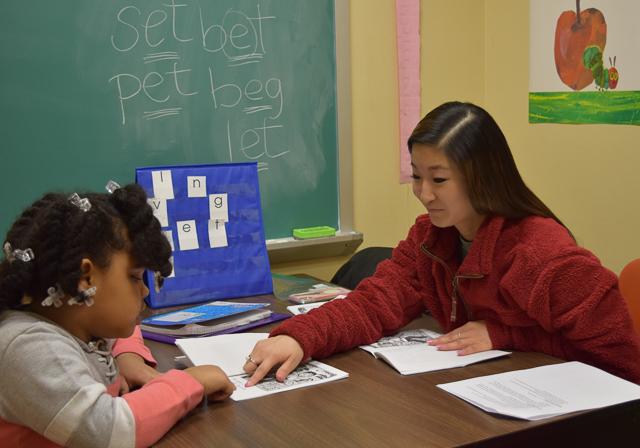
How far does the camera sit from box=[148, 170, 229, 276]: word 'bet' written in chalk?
235 centimetres

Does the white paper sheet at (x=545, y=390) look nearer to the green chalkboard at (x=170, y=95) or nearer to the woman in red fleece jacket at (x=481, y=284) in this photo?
the woman in red fleece jacket at (x=481, y=284)

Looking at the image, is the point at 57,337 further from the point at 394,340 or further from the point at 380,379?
the point at 394,340

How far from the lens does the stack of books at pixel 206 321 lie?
197 cm

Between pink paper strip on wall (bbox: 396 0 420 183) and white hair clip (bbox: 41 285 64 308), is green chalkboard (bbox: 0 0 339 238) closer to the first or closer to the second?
pink paper strip on wall (bbox: 396 0 420 183)

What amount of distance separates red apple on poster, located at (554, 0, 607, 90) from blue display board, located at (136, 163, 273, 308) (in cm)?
134

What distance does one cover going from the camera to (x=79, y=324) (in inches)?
52.8

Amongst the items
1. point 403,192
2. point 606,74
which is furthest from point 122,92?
point 606,74

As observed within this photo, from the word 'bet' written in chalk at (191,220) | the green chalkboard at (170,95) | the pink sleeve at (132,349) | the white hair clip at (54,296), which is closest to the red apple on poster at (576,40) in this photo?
the green chalkboard at (170,95)

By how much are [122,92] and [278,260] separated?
2.83ft

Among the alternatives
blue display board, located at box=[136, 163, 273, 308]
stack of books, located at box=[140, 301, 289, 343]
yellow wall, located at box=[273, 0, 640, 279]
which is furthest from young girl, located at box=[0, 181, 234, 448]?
yellow wall, located at box=[273, 0, 640, 279]

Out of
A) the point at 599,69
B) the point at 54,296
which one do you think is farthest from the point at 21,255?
the point at 599,69

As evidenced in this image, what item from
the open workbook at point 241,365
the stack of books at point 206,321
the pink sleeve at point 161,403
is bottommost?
the stack of books at point 206,321

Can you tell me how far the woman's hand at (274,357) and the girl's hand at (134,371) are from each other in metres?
0.19

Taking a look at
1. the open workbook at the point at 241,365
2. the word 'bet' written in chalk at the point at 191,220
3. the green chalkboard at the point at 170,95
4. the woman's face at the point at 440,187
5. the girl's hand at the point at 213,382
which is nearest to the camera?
the girl's hand at the point at 213,382
